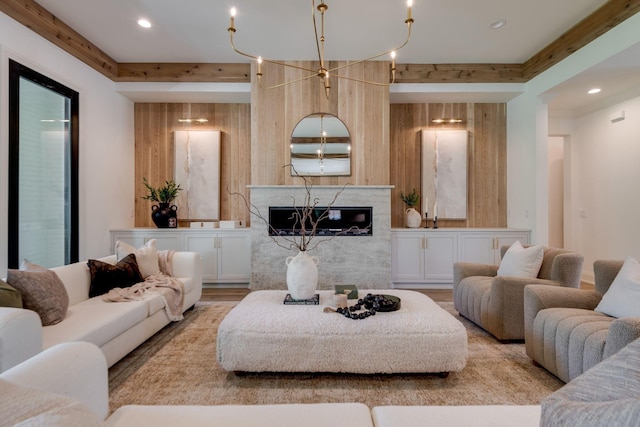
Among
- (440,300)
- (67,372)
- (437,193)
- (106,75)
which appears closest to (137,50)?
(106,75)

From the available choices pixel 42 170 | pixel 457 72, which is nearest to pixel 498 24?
pixel 457 72

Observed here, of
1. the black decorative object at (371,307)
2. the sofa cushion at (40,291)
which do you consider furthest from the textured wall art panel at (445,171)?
the sofa cushion at (40,291)

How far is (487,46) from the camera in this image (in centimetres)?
401

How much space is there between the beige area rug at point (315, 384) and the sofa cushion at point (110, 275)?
66 centimetres

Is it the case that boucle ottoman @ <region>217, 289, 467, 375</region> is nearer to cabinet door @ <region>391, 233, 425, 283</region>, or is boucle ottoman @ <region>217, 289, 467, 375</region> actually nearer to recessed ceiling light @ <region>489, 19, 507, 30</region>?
cabinet door @ <region>391, 233, 425, 283</region>

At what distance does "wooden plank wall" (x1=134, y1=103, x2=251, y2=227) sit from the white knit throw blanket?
201 centimetres

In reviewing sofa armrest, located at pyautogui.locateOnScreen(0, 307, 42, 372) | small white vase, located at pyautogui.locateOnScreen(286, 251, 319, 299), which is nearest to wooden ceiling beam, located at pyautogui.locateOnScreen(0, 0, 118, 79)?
sofa armrest, located at pyautogui.locateOnScreen(0, 307, 42, 372)

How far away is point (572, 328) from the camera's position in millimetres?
1886

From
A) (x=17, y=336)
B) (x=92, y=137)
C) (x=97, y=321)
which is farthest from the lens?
(x=92, y=137)

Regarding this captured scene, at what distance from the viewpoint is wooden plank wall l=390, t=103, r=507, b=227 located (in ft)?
16.7

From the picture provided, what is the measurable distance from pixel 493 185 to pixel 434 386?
4044mm

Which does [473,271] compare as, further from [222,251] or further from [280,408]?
[222,251]

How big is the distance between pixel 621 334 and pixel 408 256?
10.0 feet

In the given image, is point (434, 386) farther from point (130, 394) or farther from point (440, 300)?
point (440, 300)
